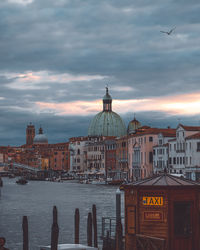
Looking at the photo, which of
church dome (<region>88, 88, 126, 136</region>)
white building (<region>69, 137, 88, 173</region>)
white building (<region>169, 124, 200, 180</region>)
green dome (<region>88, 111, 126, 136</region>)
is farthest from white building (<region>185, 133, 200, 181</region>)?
green dome (<region>88, 111, 126, 136</region>)

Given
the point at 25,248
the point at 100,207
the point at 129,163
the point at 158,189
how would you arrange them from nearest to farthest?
the point at 158,189, the point at 25,248, the point at 100,207, the point at 129,163

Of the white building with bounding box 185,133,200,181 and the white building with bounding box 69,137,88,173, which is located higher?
the white building with bounding box 69,137,88,173

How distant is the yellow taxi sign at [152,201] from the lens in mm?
13109

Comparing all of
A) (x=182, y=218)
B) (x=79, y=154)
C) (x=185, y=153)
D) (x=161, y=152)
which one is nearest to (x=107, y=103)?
(x=79, y=154)

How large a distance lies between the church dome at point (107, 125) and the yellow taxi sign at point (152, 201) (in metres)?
123

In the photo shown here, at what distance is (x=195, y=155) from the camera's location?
227 ft

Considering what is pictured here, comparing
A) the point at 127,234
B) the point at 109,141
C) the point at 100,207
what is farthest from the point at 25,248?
the point at 109,141

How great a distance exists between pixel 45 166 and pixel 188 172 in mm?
93167

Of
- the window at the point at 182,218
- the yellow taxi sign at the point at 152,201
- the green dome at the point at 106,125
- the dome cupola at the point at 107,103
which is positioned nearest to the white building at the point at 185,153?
the window at the point at 182,218

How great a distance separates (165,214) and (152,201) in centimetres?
44

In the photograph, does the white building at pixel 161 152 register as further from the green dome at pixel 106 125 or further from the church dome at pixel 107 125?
the green dome at pixel 106 125

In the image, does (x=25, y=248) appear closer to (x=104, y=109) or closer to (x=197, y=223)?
(x=197, y=223)

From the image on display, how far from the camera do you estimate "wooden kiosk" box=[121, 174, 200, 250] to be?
1303 cm

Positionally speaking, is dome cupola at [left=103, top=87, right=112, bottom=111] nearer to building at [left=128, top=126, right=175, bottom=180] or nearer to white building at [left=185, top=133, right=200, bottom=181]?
building at [left=128, top=126, right=175, bottom=180]
